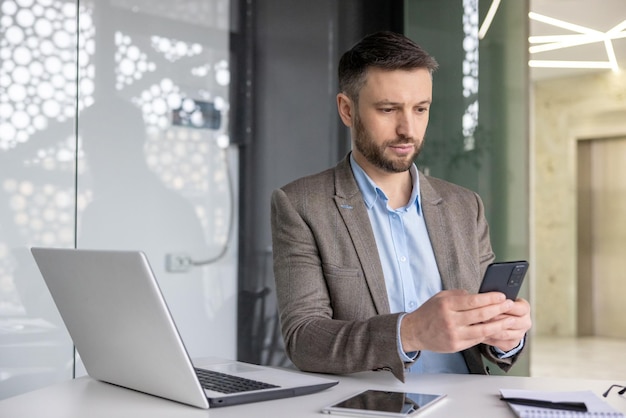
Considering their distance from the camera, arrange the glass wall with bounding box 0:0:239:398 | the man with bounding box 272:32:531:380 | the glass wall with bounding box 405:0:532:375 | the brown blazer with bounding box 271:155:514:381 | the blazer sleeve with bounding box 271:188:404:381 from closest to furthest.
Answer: the blazer sleeve with bounding box 271:188:404:381, the brown blazer with bounding box 271:155:514:381, the man with bounding box 272:32:531:380, the glass wall with bounding box 0:0:239:398, the glass wall with bounding box 405:0:532:375

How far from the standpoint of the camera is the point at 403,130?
202cm

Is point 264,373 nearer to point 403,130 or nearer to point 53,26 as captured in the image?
point 403,130

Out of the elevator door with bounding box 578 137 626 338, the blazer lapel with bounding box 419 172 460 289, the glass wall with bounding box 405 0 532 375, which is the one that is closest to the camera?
the blazer lapel with bounding box 419 172 460 289

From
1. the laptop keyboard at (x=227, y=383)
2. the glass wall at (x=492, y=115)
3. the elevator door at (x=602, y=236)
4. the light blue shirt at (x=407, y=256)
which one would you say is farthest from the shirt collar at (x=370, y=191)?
the elevator door at (x=602, y=236)

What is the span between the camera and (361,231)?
2.02 meters

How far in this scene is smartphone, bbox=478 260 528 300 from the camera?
149 cm

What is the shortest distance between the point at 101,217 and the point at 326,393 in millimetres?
1841

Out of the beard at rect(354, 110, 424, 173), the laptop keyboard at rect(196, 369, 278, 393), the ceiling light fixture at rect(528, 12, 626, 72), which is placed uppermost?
the ceiling light fixture at rect(528, 12, 626, 72)

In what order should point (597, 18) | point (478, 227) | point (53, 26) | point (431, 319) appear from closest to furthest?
point (431, 319) < point (478, 227) < point (53, 26) < point (597, 18)

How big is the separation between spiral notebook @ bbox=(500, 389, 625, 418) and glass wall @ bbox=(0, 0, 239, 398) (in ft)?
6.48

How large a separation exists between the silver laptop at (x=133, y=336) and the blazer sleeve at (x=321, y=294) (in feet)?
0.39

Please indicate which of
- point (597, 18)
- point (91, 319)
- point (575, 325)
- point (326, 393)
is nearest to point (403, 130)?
point (326, 393)

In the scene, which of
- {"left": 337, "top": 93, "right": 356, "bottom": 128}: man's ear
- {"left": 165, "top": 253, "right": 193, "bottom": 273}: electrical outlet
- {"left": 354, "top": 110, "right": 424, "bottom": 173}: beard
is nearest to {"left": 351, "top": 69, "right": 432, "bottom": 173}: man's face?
{"left": 354, "top": 110, "right": 424, "bottom": 173}: beard

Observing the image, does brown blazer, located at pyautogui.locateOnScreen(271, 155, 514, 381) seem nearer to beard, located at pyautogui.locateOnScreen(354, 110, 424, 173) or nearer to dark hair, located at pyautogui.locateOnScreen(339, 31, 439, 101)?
beard, located at pyautogui.locateOnScreen(354, 110, 424, 173)
